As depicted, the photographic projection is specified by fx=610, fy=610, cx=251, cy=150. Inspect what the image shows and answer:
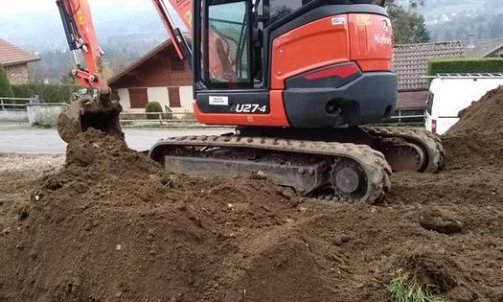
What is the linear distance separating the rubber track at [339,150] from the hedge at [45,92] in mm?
32910

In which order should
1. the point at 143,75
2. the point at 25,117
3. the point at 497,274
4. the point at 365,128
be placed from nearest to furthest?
1. the point at 497,274
2. the point at 365,128
3. the point at 25,117
4. the point at 143,75

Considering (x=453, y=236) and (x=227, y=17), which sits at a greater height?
(x=227, y=17)

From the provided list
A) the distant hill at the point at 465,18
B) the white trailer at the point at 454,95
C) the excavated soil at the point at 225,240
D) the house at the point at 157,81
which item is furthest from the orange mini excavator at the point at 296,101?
the distant hill at the point at 465,18

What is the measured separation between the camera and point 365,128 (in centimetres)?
673

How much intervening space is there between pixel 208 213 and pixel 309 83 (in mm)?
1992

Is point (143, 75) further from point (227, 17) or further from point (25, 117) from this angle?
point (227, 17)

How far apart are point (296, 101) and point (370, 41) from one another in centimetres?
91

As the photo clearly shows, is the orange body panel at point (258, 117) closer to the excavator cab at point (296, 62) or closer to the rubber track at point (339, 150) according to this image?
the excavator cab at point (296, 62)

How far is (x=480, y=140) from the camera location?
6570 mm

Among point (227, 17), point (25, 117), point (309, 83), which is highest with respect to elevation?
point (227, 17)

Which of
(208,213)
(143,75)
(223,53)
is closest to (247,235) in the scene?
(208,213)

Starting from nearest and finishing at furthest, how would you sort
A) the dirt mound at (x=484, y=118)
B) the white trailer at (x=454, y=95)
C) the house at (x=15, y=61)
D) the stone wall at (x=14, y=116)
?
1. the dirt mound at (x=484, y=118)
2. the white trailer at (x=454, y=95)
3. the stone wall at (x=14, y=116)
4. the house at (x=15, y=61)

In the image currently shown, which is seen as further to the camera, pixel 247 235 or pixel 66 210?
pixel 66 210

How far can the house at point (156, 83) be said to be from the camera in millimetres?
36844
